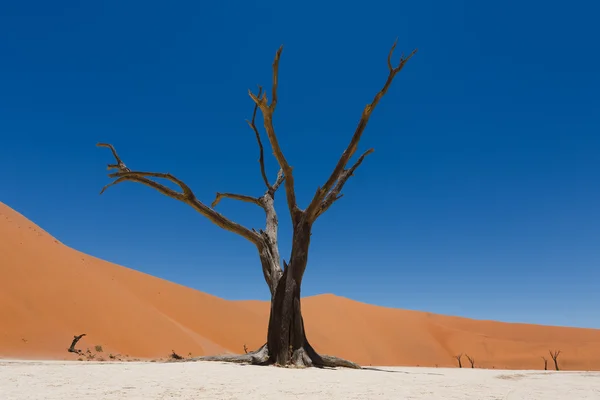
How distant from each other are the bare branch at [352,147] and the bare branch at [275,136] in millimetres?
523

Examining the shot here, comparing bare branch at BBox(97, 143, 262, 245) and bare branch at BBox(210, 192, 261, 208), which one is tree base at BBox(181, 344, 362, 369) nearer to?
bare branch at BBox(97, 143, 262, 245)

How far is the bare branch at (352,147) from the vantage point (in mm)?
10500

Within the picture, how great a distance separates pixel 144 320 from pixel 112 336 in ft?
10.5

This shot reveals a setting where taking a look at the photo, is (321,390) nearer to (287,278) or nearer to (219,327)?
(287,278)

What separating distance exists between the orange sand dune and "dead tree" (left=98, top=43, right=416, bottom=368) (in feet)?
23.9

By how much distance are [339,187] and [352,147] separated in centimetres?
105

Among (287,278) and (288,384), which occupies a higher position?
(287,278)

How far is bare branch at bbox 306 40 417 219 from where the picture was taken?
10.5m

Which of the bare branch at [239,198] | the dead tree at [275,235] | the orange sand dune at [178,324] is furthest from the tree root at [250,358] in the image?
the orange sand dune at [178,324]

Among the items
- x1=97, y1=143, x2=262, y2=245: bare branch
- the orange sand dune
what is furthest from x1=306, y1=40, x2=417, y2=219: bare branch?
the orange sand dune

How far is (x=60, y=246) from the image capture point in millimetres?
24891

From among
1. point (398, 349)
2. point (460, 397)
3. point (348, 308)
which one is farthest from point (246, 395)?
point (348, 308)

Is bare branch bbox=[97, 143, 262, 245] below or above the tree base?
above

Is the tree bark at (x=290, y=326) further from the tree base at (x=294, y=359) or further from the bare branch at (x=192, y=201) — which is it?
the bare branch at (x=192, y=201)
